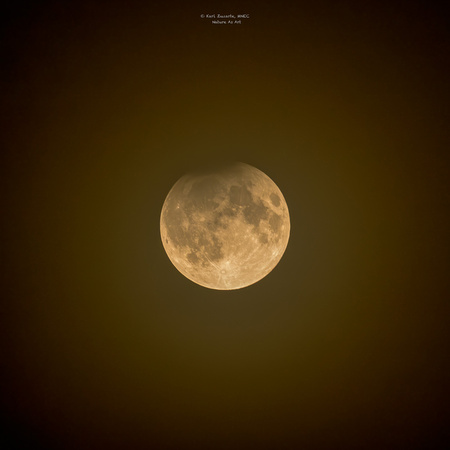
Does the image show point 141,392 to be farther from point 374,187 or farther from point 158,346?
point 374,187

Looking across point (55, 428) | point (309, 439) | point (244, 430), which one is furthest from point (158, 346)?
point (309, 439)

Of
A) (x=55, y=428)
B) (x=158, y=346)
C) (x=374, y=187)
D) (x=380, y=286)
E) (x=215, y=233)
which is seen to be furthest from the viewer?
(x=55, y=428)

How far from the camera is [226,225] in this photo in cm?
122

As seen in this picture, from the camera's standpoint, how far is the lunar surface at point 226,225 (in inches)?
48.4

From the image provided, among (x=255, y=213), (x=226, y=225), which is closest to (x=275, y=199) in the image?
(x=255, y=213)

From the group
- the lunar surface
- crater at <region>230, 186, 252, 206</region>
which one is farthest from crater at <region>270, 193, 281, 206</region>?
crater at <region>230, 186, 252, 206</region>

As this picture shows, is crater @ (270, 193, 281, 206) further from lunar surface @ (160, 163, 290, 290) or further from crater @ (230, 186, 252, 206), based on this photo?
crater @ (230, 186, 252, 206)

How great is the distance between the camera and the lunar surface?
1229 millimetres

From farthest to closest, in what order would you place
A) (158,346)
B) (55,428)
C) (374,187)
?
(55,428), (158,346), (374,187)

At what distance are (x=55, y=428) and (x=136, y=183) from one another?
1.70 meters

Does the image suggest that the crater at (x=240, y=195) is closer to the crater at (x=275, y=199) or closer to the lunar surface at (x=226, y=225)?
the lunar surface at (x=226, y=225)

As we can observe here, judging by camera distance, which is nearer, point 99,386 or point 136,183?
point 136,183

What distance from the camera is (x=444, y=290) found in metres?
1.65

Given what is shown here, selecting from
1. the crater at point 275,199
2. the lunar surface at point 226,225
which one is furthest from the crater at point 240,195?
the crater at point 275,199
